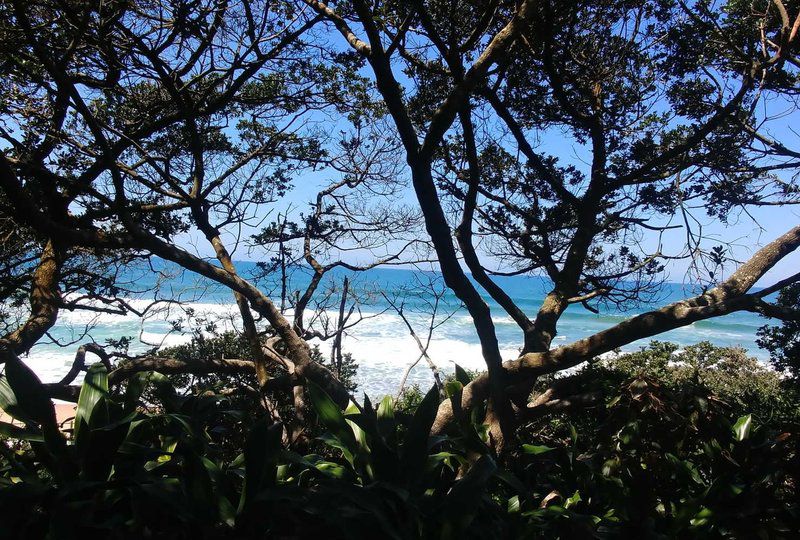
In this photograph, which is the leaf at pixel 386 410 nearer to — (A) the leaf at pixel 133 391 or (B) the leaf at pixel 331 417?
(B) the leaf at pixel 331 417

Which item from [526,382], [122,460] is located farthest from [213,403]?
[526,382]

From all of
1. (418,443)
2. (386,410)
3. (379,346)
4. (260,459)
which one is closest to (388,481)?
(418,443)

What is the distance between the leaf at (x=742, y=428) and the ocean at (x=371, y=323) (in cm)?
186

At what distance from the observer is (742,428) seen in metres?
2.31

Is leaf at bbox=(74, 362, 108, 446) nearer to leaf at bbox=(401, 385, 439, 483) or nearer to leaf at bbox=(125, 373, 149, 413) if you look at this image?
leaf at bbox=(125, 373, 149, 413)

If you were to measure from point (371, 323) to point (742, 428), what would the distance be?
12.5 metres

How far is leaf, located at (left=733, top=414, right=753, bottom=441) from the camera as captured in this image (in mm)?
2268

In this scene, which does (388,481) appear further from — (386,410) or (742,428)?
(742,428)

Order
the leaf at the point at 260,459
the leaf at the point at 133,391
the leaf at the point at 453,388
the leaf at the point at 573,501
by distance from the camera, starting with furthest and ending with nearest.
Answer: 1. the leaf at the point at 453,388
2. the leaf at the point at 133,391
3. the leaf at the point at 573,501
4. the leaf at the point at 260,459

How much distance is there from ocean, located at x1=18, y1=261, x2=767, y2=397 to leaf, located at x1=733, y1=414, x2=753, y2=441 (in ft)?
6.09

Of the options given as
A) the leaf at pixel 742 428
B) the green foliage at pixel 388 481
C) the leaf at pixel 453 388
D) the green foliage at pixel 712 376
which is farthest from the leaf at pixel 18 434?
the leaf at pixel 742 428

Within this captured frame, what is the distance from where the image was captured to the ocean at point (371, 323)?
532 centimetres

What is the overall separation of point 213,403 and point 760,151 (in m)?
4.75

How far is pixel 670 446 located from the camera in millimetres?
2168
